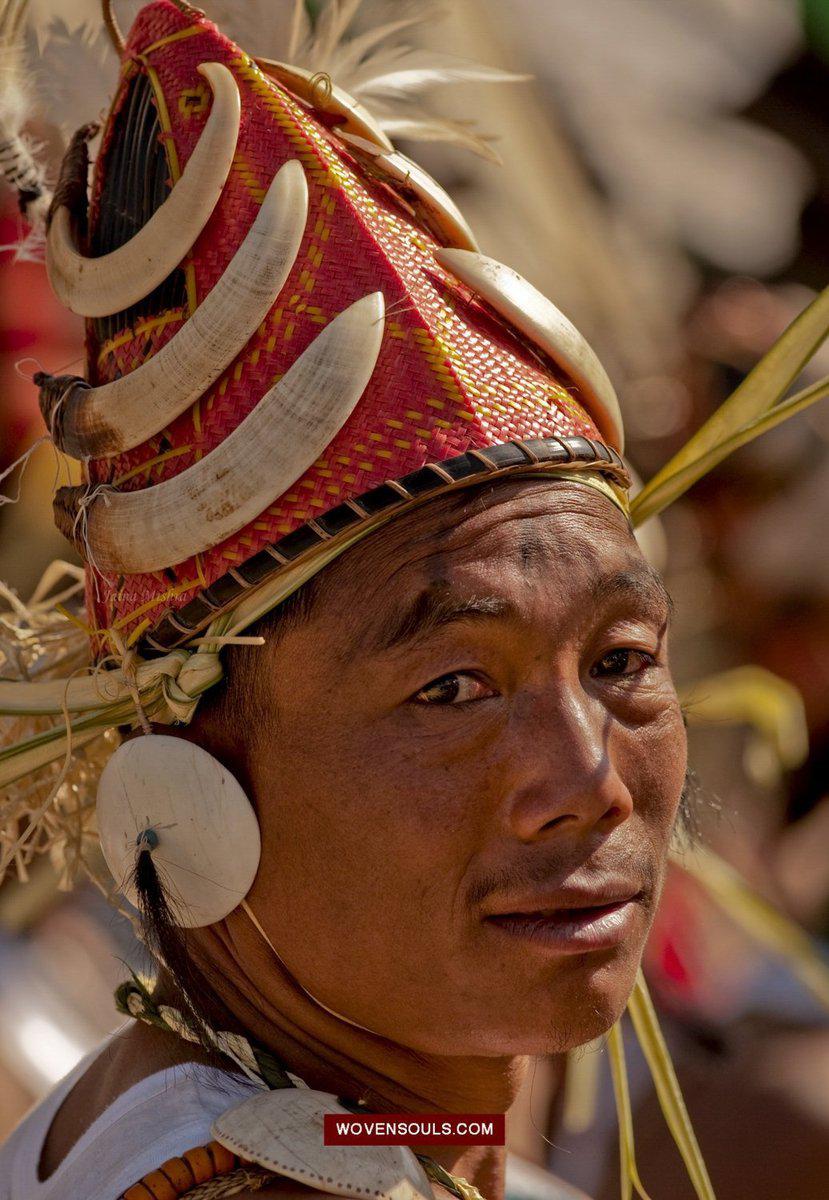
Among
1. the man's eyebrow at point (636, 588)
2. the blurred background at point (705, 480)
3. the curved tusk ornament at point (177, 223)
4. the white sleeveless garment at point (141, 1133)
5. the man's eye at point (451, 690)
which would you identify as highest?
the curved tusk ornament at point (177, 223)

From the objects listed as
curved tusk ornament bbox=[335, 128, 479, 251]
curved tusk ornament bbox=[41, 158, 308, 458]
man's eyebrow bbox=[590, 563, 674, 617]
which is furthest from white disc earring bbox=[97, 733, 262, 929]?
curved tusk ornament bbox=[335, 128, 479, 251]

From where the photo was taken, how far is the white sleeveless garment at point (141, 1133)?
194cm

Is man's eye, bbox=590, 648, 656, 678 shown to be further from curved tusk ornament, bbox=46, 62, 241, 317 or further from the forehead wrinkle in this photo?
curved tusk ornament, bbox=46, 62, 241, 317

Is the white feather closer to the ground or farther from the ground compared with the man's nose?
farther from the ground

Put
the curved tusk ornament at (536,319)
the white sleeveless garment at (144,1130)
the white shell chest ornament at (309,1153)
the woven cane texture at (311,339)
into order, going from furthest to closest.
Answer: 1. the curved tusk ornament at (536,319)
2. the woven cane texture at (311,339)
3. the white sleeveless garment at (144,1130)
4. the white shell chest ornament at (309,1153)

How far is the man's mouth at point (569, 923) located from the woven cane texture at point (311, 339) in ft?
2.10

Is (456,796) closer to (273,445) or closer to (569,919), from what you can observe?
(569,919)

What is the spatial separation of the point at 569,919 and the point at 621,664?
1.36 feet

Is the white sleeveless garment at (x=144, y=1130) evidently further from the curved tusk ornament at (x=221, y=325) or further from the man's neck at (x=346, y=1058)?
the curved tusk ornament at (x=221, y=325)

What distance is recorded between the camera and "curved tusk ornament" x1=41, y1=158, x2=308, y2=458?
206 centimetres

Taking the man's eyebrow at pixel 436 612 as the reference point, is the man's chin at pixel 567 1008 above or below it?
below

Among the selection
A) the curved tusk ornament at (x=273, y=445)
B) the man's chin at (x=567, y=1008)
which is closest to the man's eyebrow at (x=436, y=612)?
the curved tusk ornament at (x=273, y=445)

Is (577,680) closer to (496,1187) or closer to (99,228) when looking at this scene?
(496,1187)

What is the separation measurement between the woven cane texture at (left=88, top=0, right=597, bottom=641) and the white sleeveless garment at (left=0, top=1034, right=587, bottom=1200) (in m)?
0.68
